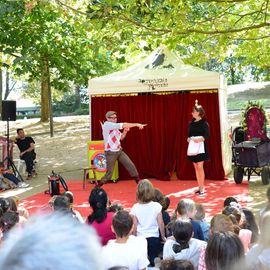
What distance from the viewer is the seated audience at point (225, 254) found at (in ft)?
9.25

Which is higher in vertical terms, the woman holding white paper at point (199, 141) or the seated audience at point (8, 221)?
the woman holding white paper at point (199, 141)

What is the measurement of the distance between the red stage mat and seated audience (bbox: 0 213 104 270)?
22.4 ft

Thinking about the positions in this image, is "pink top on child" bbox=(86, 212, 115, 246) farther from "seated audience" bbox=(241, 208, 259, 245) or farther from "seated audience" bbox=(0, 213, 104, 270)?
"seated audience" bbox=(0, 213, 104, 270)

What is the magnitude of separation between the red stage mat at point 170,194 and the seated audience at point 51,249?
22.4ft

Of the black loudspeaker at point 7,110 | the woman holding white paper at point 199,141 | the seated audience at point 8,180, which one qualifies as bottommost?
the seated audience at point 8,180

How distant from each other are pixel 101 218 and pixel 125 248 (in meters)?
0.99

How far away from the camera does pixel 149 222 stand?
5.02 metres

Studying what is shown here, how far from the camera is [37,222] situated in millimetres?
1050

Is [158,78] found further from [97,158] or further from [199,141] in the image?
[199,141]

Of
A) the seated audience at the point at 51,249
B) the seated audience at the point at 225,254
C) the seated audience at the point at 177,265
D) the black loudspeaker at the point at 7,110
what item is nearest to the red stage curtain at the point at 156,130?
the black loudspeaker at the point at 7,110

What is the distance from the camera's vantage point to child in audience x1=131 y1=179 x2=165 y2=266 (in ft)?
16.4

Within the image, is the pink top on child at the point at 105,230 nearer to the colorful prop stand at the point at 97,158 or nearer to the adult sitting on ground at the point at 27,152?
the colorful prop stand at the point at 97,158

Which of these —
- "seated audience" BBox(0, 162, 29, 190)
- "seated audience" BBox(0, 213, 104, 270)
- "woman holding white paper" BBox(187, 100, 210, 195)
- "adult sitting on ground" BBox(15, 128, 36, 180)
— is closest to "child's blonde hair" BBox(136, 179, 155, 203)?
"seated audience" BBox(0, 213, 104, 270)

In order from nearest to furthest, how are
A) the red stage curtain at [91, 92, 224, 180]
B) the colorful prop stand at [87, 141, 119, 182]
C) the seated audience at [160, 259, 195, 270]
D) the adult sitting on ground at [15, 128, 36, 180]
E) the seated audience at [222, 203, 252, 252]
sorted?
the seated audience at [160, 259, 195, 270] < the seated audience at [222, 203, 252, 252] < the colorful prop stand at [87, 141, 119, 182] < the red stage curtain at [91, 92, 224, 180] < the adult sitting on ground at [15, 128, 36, 180]
